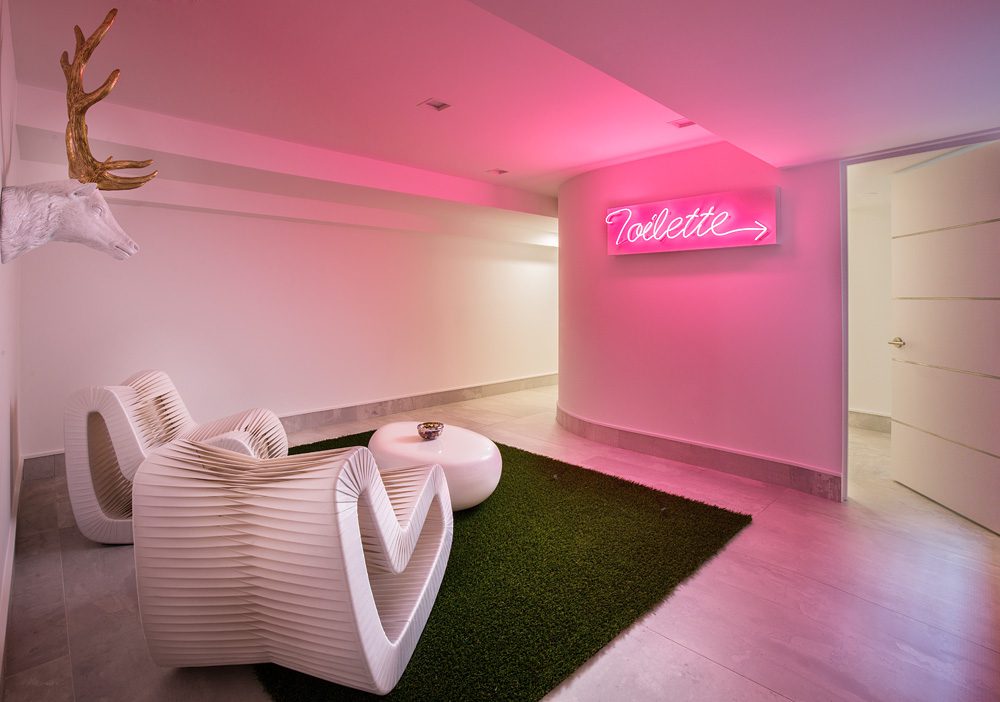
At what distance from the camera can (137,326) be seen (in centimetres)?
468

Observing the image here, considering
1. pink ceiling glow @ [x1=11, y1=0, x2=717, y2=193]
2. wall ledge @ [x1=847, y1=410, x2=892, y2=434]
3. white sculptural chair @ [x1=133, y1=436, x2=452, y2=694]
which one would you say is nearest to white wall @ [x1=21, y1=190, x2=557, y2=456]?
pink ceiling glow @ [x1=11, y1=0, x2=717, y2=193]

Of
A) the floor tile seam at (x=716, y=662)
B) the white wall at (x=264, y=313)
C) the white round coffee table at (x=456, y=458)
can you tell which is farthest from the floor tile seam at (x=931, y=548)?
the white wall at (x=264, y=313)

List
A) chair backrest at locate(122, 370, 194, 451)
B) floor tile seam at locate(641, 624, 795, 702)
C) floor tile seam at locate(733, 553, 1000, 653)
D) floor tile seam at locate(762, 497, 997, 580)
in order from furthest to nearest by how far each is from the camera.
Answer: chair backrest at locate(122, 370, 194, 451) → floor tile seam at locate(762, 497, 997, 580) → floor tile seam at locate(733, 553, 1000, 653) → floor tile seam at locate(641, 624, 795, 702)

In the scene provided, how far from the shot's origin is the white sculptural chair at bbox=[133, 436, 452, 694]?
160cm

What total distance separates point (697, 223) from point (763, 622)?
3119 mm

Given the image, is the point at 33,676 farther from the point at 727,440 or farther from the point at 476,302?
the point at 476,302

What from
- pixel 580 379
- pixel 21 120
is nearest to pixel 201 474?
pixel 21 120

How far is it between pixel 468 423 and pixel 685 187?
3.57 meters

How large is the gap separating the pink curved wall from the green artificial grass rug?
1.03m

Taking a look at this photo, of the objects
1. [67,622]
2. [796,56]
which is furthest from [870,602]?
[67,622]

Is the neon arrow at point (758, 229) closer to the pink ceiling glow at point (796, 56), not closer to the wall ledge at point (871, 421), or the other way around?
the pink ceiling glow at point (796, 56)

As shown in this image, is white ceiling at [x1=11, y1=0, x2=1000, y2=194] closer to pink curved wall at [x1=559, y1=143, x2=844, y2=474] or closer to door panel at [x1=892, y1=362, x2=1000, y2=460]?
pink curved wall at [x1=559, y1=143, x2=844, y2=474]

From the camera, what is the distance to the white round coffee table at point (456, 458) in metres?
3.36

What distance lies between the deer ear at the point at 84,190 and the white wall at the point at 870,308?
20.4 ft
